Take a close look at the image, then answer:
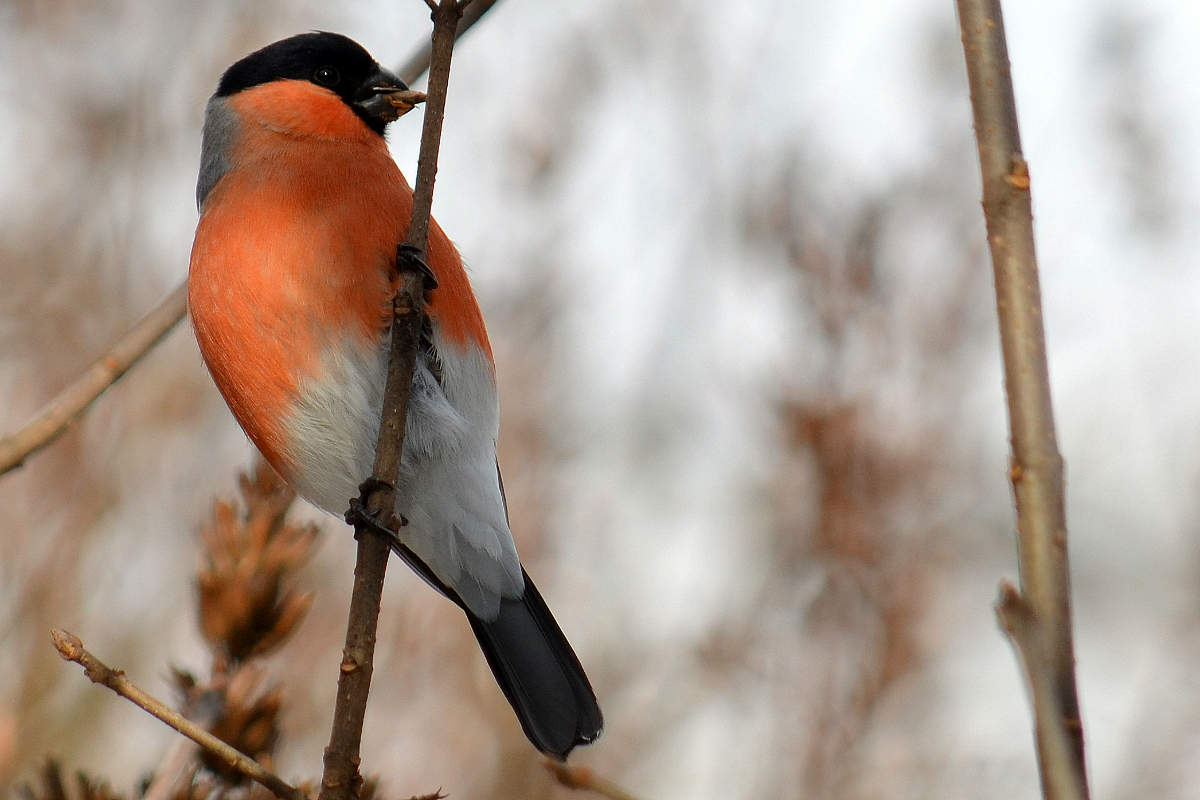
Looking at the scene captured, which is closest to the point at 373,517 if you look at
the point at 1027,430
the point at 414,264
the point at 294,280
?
the point at 414,264

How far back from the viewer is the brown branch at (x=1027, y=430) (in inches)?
33.3

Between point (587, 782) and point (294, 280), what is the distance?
4.88 ft

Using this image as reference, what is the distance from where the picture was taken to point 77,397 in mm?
1982

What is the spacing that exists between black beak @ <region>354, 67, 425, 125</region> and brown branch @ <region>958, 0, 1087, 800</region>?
6.84ft

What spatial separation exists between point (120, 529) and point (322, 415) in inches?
85.2

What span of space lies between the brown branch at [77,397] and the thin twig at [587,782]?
3.19ft

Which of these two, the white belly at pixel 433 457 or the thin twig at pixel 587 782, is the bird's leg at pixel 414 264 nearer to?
the white belly at pixel 433 457

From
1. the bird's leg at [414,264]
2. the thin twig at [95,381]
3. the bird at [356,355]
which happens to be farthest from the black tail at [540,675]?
the thin twig at [95,381]

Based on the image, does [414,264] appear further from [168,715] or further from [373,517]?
[168,715]

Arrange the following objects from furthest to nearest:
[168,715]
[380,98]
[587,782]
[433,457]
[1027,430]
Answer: [380,98]
[433,457]
[168,715]
[587,782]
[1027,430]

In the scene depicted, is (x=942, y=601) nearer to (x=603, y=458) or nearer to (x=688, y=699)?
(x=688, y=699)

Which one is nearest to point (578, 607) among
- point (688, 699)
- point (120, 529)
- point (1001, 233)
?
point (688, 699)

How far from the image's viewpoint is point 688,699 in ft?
14.3

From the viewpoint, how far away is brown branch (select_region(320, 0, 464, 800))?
5.43 feet
